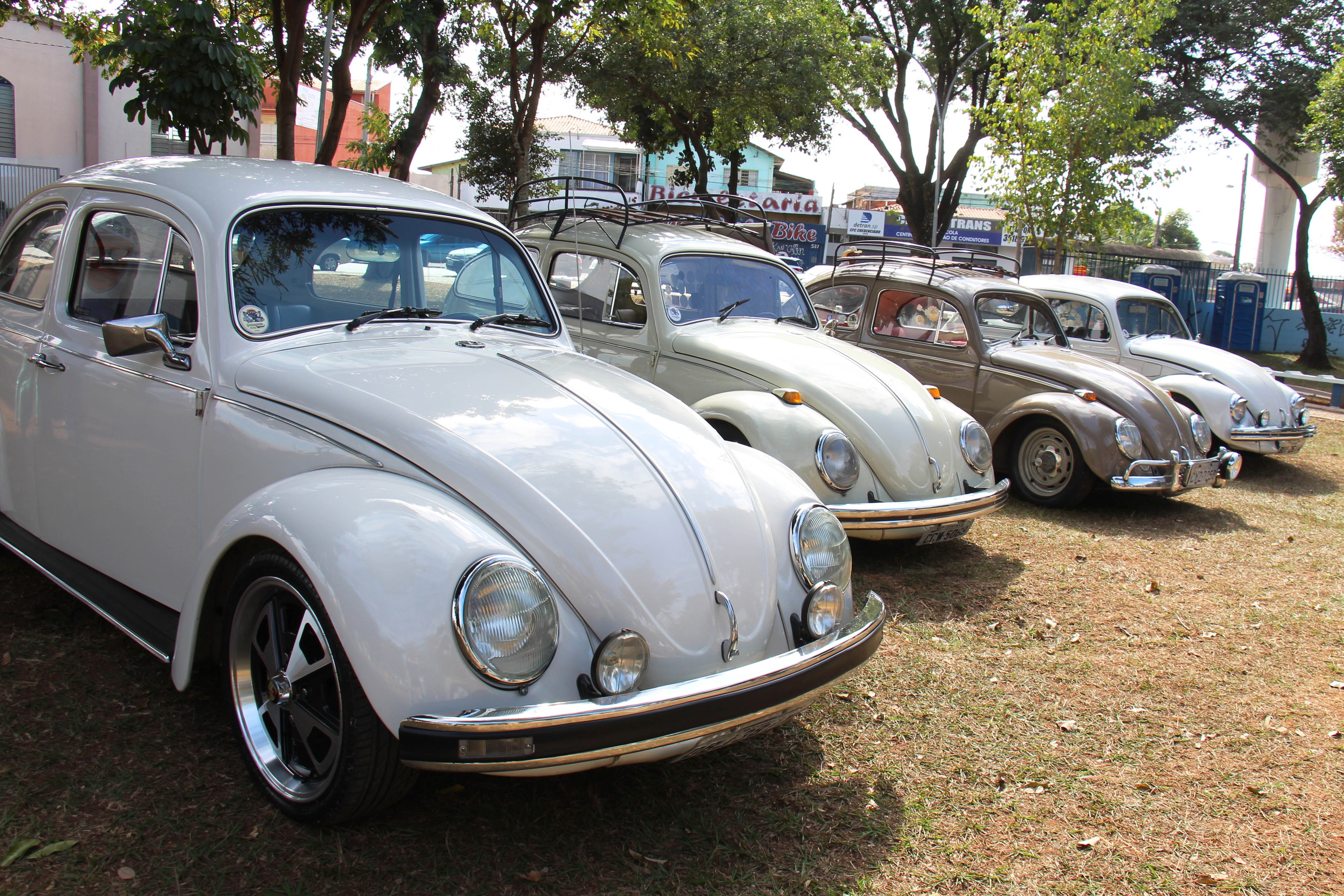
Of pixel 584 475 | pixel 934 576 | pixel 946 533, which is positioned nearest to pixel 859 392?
pixel 946 533

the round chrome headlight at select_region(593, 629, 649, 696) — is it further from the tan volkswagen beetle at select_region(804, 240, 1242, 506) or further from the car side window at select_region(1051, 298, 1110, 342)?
the car side window at select_region(1051, 298, 1110, 342)

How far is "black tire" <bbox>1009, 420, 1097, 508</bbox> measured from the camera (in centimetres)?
712

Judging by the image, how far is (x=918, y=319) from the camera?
7.92 meters

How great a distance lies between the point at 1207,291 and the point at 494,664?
1055 inches

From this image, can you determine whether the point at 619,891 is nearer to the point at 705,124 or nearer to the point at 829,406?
the point at 829,406

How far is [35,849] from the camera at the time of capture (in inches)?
100

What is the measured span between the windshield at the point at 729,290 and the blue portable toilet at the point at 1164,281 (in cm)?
1568

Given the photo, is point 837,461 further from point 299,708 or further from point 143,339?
point 143,339

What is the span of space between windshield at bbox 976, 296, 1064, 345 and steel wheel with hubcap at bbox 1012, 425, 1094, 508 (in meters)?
0.90

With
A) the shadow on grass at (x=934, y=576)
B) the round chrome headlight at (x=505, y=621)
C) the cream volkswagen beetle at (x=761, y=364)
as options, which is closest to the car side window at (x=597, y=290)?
the cream volkswagen beetle at (x=761, y=364)

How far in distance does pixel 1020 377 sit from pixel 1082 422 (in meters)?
0.65

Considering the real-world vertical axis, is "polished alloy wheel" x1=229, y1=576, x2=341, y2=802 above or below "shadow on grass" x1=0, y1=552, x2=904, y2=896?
above

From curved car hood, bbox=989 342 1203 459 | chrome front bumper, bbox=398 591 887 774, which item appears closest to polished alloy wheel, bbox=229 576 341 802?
chrome front bumper, bbox=398 591 887 774

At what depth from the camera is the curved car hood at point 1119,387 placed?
7.06 metres
